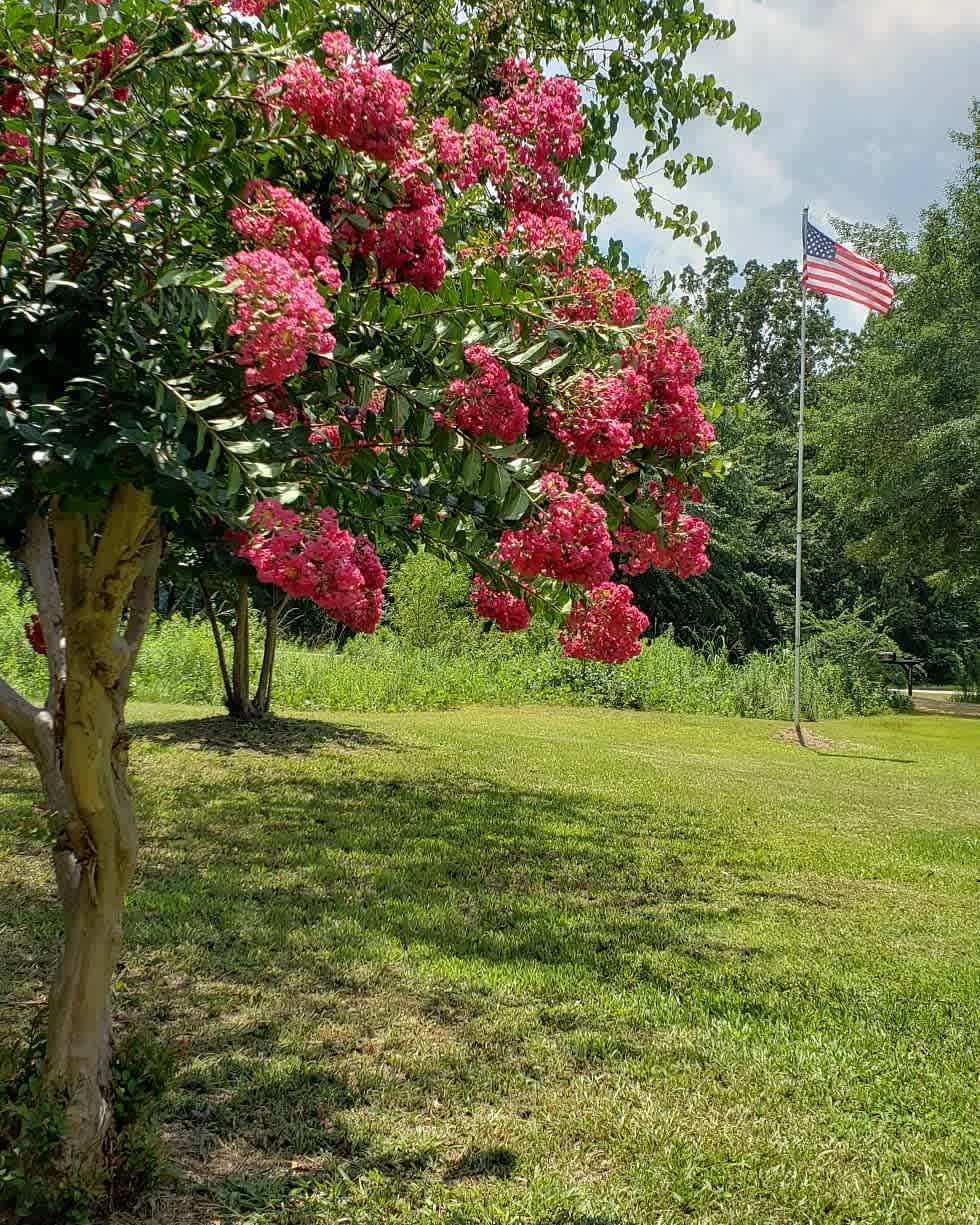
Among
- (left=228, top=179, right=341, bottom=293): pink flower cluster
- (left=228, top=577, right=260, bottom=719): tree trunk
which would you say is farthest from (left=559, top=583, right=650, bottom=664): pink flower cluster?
(left=228, top=577, right=260, bottom=719): tree trunk

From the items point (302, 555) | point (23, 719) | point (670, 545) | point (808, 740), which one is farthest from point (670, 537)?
point (808, 740)

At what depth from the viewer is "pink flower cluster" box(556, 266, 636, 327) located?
8.04 ft

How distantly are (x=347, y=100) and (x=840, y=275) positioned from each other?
12345mm

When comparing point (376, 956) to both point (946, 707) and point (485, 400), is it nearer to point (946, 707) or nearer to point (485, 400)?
point (485, 400)

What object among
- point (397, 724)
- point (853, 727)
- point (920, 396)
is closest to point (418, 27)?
point (397, 724)

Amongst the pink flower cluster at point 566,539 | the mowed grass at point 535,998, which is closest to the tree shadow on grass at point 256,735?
the mowed grass at point 535,998

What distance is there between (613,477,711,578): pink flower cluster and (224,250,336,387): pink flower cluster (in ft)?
3.93

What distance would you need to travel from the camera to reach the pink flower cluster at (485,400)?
203 cm

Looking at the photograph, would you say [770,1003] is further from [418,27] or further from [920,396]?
[920,396]

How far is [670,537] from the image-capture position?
2.72 meters

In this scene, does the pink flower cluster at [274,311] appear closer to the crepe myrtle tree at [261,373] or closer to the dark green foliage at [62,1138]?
the crepe myrtle tree at [261,373]

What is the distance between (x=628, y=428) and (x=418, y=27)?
3.65 metres

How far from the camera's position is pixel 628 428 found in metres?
2.35

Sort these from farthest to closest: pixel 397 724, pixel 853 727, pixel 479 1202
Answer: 1. pixel 853 727
2. pixel 397 724
3. pixel 479 1202
